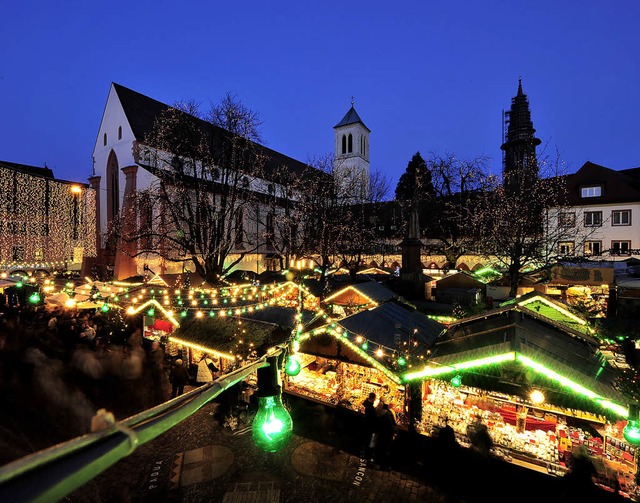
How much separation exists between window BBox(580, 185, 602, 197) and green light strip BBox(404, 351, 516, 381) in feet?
117

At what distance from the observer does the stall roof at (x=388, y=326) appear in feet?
31.0

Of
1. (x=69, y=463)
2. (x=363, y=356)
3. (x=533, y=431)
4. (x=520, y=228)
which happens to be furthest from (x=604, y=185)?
(x=69, y=463)

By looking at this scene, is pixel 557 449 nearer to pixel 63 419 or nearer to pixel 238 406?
pixel 238 406

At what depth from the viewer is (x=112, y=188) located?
110ft

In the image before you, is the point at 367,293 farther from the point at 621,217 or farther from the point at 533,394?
the point at 621,217

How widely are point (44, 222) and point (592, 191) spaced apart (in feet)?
163

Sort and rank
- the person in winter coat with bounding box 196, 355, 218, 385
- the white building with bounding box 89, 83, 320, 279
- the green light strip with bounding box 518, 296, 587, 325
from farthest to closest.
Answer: the white building with bounding box 89, 83, 320, 279
the person in winter coat with bounding box 196, 355, 218, 385
the green light strip with bounding box 518, 296, 587, 325

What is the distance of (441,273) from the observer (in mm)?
27031

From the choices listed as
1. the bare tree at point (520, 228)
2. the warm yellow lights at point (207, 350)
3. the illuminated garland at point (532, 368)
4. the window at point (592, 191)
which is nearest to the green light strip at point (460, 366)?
the illuminated garland at point (532, 368)

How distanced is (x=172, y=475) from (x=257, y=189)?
36.3 m

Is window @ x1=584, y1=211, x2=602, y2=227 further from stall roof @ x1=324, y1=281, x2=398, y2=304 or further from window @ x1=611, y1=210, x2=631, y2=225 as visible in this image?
stall roof @ x1=324, y1=281, x2=398, y2=304

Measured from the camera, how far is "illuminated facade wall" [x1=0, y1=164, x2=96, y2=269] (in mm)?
28234

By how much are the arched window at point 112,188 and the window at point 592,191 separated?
43.8 meters

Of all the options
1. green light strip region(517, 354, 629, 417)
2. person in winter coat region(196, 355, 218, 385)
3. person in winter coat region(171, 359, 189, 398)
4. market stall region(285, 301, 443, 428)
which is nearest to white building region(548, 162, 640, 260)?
market stall region(285, 301, 443, 428)
